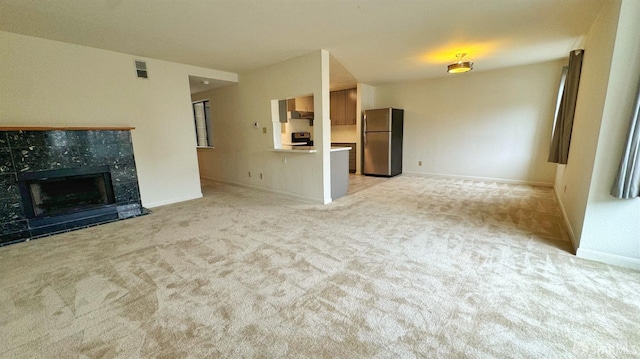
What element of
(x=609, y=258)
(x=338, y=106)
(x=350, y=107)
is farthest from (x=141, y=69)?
(x=609, y=258)

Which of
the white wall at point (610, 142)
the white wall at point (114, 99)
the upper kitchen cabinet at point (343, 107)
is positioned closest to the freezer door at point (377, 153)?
the upper kitchen cabinet at point (343, 107)

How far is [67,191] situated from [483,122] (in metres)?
7.81

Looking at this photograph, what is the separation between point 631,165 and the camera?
2.06m

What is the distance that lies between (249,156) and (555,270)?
5.17 m

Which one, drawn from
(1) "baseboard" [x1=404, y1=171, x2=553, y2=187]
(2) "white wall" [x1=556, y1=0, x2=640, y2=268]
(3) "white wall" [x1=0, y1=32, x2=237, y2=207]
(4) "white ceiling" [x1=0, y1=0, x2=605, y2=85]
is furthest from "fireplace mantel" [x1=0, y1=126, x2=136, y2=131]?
(1) "baseboard" [x1=404, y1=171, x2=553, y2=187]

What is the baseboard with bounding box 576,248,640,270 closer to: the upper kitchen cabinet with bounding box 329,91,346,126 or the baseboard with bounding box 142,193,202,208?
the baseboard with bounding box 142,193,202,208

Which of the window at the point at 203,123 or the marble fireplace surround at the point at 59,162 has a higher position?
the window at the point at 203,123

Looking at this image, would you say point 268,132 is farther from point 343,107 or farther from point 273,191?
point 343,107

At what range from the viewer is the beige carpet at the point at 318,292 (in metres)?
1.47

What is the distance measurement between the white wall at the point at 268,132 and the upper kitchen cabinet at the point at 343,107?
3.08 meters

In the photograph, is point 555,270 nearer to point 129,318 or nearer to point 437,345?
point 437,345

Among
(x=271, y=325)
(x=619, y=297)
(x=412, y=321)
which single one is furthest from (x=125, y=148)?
(x=619, y=297)

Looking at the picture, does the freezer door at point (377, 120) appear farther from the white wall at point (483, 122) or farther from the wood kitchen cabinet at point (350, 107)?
the white wall at point (483, 122)

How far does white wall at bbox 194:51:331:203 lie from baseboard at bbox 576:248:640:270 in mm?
3159
